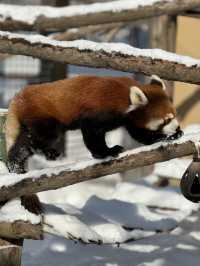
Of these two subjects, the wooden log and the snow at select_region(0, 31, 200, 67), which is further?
the snow at select_region(0, 31, 200, 67)

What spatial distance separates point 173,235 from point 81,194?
142 centimetres

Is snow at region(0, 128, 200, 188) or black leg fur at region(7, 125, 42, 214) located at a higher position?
snow at region(0, 128, 200, 188)

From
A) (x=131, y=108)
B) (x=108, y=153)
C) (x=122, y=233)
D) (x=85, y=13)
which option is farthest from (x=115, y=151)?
(x=85, y=13)

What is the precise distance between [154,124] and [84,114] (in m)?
0.39

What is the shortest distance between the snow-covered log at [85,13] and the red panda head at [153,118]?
1057 millimetres

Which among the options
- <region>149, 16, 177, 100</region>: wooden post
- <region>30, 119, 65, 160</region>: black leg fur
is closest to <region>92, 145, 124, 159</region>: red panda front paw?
<region>30, 119, 65, 160</region>: black leg fur

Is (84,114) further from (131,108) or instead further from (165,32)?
(165,32)

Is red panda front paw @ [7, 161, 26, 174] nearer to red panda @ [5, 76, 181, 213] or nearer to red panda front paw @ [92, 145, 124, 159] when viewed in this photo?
red panda @ [5, 76, 181, 213]

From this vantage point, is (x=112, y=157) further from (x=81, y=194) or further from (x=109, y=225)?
(x=81, y=194)

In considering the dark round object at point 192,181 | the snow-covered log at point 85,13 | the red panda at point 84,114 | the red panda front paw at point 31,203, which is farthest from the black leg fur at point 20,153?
the snow-covered log at point 85,13

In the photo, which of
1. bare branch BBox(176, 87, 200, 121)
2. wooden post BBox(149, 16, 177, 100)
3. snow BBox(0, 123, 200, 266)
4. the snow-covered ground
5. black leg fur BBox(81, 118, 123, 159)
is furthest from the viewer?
bare branch BBox(176, 87, 200, 121)

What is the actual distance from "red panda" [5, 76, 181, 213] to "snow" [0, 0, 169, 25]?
109 centimetres

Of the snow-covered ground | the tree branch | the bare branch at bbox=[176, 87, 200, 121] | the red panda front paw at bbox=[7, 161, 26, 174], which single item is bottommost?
the snow-covered ground

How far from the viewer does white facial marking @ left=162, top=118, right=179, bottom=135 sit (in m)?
2.97
